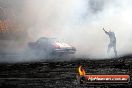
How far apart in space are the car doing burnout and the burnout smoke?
1.34 meters

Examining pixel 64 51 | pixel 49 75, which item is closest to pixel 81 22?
pixel 64 51

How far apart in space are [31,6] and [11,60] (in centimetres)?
984

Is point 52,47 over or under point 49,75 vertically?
over

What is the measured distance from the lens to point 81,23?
27.9m

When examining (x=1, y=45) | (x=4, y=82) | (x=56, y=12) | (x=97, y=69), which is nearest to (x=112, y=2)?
(x=56, y=12)

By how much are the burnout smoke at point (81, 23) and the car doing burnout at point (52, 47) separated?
134 cm

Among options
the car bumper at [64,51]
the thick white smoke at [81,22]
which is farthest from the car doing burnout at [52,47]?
the thick white smoke at [81,22]

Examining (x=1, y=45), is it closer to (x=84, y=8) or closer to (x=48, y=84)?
(x=84, y=8)

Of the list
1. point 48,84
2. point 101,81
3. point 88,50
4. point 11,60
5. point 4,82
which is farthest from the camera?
point 88,50

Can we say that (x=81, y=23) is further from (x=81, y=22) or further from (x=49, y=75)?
(x=49, y=75)

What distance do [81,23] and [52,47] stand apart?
17.9 ft

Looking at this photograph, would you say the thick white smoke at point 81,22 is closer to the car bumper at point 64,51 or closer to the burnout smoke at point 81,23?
the burnout smoke at point 81,23

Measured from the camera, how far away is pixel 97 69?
1598 centimetres

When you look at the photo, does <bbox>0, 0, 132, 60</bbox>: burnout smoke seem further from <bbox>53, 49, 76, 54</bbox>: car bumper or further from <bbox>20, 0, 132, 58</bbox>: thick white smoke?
<bbox>53, 49, 76, 54</bbox>: car bumper
